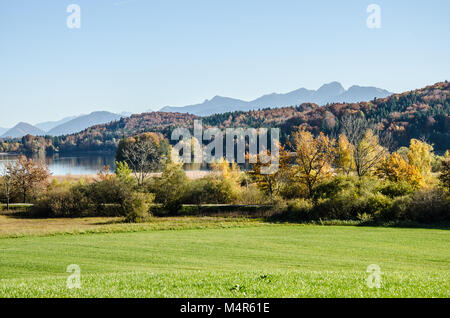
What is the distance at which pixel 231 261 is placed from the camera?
20234 millimetres

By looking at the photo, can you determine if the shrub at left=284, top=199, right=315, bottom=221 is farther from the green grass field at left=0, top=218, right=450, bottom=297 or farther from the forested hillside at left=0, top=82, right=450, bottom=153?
the forested hillside at left=0, top=82, right=450, bottom=153

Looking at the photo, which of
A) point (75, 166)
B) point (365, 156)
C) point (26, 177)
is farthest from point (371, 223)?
point (75, 166)

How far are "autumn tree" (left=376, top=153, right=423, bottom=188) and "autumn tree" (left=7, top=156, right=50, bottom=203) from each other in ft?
153

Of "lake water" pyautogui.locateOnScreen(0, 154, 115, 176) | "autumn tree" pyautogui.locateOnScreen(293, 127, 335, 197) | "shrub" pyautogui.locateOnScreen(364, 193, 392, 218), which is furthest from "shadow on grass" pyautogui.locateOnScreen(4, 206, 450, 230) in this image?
"lake water" pyautogui.locateOnScreen(0, 154, 115, 176)

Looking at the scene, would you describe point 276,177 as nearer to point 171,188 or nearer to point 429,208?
point 171,188

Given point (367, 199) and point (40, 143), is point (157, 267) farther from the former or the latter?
point (40, 143)

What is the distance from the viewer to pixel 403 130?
357ft

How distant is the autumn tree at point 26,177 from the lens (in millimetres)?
55578

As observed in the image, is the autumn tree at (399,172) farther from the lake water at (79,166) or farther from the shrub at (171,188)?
the lake water at (79,166)

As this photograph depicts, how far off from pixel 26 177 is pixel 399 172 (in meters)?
51.0

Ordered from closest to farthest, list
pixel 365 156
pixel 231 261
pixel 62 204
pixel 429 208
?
pixel 231 261 < pixel 429 208 < pixel 365 156 < pixel 62 204

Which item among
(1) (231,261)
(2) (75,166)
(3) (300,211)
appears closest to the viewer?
(1) (231,261)

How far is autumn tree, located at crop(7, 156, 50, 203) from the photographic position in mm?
55578
